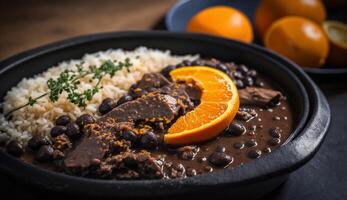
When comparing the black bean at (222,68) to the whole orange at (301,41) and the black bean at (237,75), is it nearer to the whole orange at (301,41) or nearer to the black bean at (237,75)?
the black bean at (237,75)

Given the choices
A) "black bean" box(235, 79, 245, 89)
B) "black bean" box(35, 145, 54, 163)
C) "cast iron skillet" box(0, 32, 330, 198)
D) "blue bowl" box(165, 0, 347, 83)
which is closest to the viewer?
"cast iron skillet" box(0, 32, 330, 198)

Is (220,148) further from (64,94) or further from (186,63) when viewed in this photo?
(64,94)

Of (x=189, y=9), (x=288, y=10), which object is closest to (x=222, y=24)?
(x=288, y=10)

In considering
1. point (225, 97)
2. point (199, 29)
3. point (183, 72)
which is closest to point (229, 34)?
point (199, 29)

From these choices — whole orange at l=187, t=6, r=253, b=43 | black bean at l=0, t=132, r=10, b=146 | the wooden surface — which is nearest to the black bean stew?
black bean at l=0, t=132, r=10, b=146

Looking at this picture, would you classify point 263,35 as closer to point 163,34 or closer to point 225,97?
point 163,34

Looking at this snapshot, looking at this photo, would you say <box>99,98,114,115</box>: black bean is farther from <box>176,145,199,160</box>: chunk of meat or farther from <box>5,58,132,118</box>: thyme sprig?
<box>176,145,199,160</box>: chunk of meat
